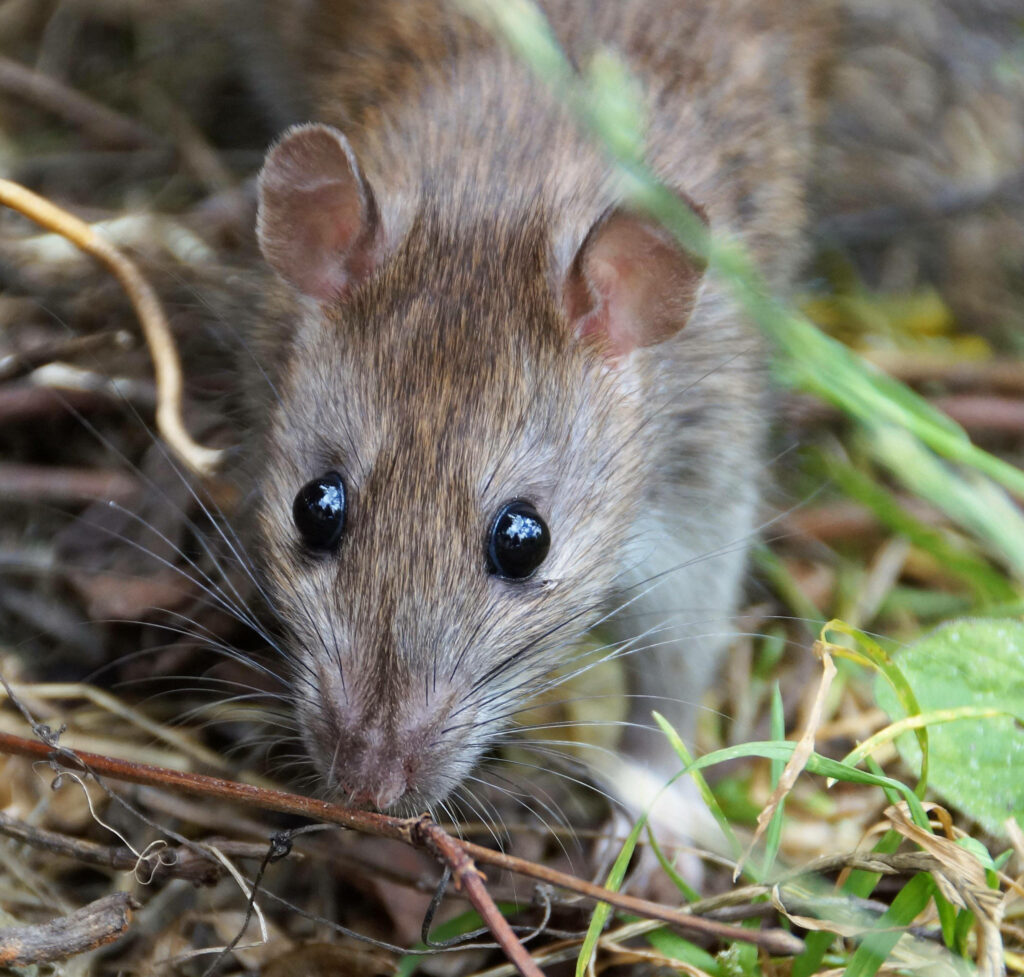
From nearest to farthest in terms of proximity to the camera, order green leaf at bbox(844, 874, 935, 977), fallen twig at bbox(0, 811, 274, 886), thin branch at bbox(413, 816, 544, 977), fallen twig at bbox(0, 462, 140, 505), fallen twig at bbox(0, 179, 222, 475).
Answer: thin branch at bbox(413, 816, 544, 977)
green leaf at bbox(844, 874, 935, 977)
fallen twig at bbox(0, 811, 274, 886)
fallen twig at bbox(0, 179, 222, 475)
fallen twig at bbox(0, 462, 140, 505)

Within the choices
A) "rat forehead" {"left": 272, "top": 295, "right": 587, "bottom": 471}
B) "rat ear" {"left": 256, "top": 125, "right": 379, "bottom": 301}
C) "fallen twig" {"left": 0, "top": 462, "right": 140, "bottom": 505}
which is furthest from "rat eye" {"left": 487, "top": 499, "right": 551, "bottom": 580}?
"fallen twig" {"left": 0, "top": 462, "right": 140, "bottom": 505}

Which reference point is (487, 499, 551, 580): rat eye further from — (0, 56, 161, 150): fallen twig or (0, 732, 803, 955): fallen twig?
(0, 56, 161, 150): fallen twig

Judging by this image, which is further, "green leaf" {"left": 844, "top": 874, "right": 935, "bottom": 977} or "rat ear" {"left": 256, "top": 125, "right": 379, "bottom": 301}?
"rat ear" {"left": 256, "top": 125, "right": 379, "bottom": 301}

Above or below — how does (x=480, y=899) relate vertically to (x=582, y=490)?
below

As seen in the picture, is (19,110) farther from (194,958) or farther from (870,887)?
(870,887)

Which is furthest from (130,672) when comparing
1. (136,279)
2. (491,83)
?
(491,83)

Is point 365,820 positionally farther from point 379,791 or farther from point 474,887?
point 474,887

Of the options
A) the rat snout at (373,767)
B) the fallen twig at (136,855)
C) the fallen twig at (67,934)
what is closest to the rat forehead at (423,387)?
the rat snout at (373,767)
